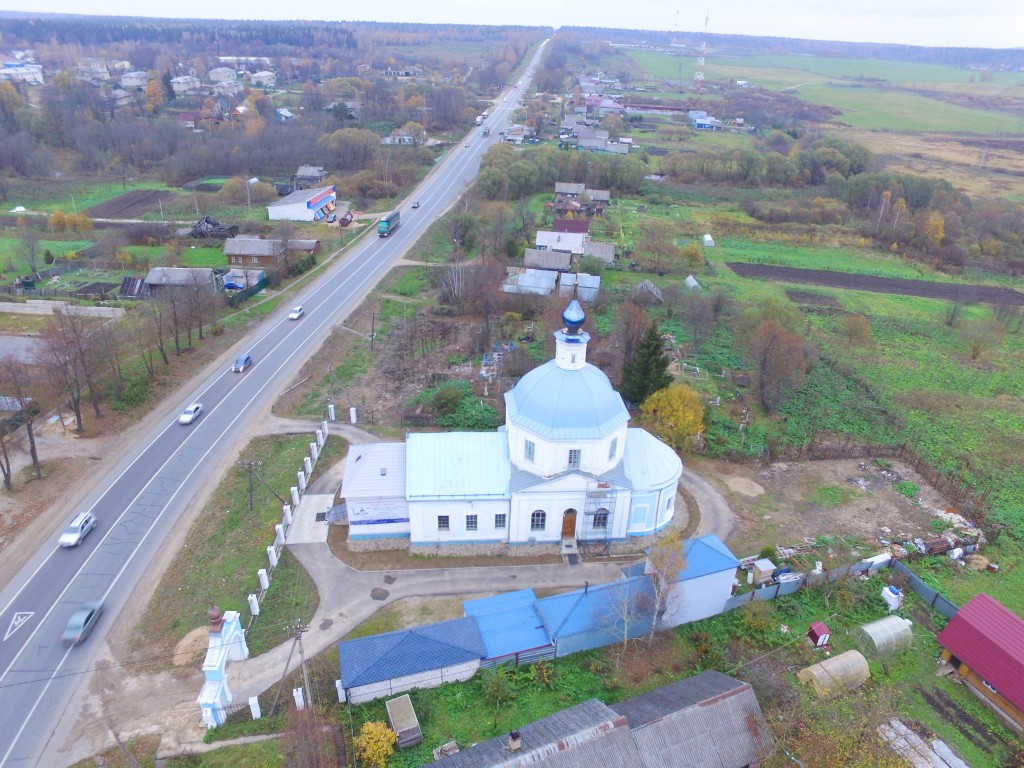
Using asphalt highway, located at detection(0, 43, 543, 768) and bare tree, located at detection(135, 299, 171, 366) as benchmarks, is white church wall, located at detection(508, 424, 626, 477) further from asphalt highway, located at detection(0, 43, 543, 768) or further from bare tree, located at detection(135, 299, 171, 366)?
bare tree, located at detection(135, 299, 171, 366)

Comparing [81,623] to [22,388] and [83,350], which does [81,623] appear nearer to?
[83,350]

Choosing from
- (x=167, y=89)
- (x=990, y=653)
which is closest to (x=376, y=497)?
(x=990, y=653)

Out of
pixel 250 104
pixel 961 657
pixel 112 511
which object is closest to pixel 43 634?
pixel 112 511

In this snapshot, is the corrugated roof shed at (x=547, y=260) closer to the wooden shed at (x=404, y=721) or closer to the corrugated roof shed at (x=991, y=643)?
the corrugated roof shed at (x=991, y=643)

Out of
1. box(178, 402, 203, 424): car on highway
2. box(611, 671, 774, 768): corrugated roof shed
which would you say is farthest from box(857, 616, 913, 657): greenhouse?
box(178, 402, 203, 424): car on highway

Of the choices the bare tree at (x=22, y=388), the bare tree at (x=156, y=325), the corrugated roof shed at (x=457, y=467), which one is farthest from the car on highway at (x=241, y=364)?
the corrugated roof shed at (x=457, y=467)
